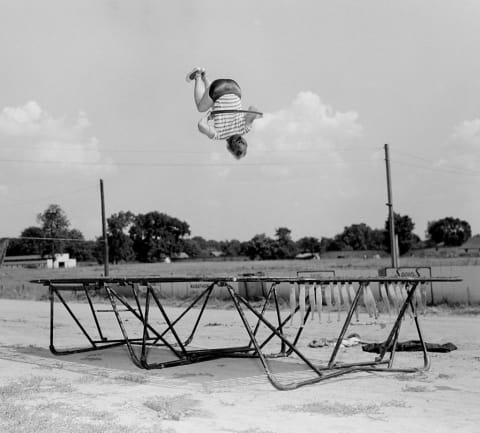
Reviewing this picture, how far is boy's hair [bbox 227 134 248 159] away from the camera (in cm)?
596

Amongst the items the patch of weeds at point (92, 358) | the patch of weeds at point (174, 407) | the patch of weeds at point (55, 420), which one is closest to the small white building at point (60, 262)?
the patch of weeds at point (92, 358)

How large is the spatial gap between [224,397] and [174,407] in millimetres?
897

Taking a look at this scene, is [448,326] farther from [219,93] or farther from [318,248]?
[318,248]

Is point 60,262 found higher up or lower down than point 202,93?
lower down

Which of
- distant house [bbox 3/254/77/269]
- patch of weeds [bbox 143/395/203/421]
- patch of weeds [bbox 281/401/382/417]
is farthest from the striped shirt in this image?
distant house [bbox 3/254/77/269]

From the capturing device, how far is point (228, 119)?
5.98m

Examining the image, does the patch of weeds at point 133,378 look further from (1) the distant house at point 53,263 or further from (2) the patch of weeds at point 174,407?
(1) the distant house at point 53,263

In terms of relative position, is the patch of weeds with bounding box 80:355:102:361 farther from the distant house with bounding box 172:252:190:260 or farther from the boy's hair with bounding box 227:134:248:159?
the distant house with bounding box 172:252:190:260

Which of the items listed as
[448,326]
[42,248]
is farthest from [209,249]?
[448,326]

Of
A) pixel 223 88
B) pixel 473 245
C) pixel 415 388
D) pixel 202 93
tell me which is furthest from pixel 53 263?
pixel 223 88

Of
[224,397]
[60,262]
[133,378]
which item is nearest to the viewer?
[224,397]

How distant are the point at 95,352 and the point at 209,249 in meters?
169

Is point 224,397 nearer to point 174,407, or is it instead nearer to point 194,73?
point 174,407

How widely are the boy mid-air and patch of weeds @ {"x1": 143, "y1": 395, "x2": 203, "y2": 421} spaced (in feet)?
10.1
